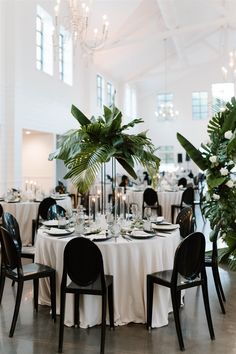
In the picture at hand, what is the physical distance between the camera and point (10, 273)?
3453 millimetres

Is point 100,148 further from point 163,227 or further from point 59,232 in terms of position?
point 163,227

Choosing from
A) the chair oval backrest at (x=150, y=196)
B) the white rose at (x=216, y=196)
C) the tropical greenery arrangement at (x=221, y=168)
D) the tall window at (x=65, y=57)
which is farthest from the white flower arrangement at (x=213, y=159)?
the tall window at (x=65, y=57)

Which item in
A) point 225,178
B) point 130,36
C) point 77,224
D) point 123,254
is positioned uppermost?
point 130,36

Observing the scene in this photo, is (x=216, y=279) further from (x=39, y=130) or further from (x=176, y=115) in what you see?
(x=176, y=115)

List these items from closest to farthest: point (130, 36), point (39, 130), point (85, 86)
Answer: point (39, 130) → point (130, 36) → point (85, 86)

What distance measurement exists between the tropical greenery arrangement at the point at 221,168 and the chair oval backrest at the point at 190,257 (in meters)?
1.53

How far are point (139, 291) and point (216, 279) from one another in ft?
3.13

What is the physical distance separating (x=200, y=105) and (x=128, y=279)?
57.3 ft

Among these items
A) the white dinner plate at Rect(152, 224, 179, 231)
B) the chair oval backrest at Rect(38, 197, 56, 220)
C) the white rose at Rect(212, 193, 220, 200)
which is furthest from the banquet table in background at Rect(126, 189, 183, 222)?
the white dinner plate at Rect(152, 224, 179, 231)

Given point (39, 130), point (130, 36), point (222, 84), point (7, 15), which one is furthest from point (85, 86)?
point (222, 84)

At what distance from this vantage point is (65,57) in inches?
472

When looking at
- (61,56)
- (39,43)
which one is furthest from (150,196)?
(61,56)

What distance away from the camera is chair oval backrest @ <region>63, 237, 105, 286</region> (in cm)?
295

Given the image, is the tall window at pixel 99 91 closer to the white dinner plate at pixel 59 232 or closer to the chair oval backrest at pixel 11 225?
the chair oval backrest at pixel 11 225
